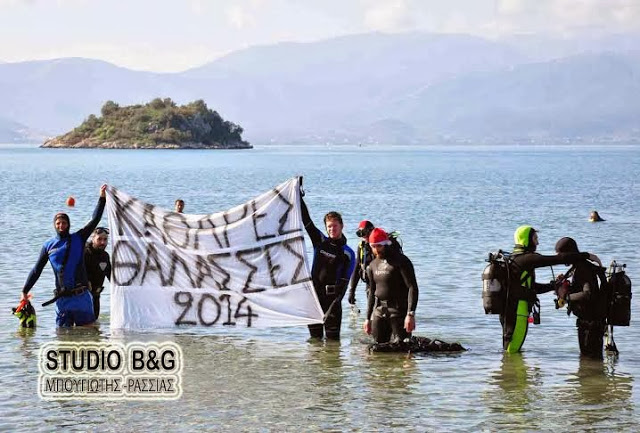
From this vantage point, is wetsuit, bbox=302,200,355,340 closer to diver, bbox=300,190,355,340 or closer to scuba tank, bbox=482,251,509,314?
diver, bbox=300,190,355,340

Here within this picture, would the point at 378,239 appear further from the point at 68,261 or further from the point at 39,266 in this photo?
the point at 39,266

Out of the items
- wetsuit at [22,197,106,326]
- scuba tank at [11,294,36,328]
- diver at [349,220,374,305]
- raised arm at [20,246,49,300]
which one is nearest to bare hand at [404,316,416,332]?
diver at [349,220,374,305]

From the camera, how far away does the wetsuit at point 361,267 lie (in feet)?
57.6

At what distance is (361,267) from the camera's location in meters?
18.2

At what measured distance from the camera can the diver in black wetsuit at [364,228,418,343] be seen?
15.5 meters

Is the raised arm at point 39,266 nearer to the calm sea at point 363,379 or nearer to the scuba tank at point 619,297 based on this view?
the calm sea at point 363,379

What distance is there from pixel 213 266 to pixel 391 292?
3.11 metres

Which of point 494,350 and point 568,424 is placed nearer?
point 568,424

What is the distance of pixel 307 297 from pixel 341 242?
97 centimetres

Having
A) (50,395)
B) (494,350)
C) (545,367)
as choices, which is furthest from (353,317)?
(50,395)

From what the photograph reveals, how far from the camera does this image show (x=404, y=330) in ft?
53.7

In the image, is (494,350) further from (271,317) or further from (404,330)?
(271,317)

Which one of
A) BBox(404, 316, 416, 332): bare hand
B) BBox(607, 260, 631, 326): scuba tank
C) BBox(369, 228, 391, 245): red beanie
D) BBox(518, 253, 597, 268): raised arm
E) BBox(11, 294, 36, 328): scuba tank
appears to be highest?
BBox(369, 228, 391, 245): red beanie

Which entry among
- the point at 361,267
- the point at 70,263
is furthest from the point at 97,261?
the point at 361,267
